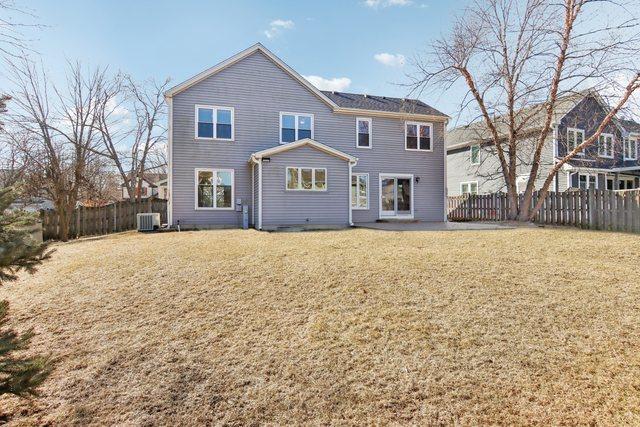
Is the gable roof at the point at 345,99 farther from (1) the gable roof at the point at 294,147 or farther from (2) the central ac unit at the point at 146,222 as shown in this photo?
(2) the central ac unit at the point at 146,222

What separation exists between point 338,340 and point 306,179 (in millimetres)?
11011

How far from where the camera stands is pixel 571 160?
20.6m

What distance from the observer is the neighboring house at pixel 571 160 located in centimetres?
2016

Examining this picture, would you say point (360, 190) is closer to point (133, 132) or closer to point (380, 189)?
point (380, 189)

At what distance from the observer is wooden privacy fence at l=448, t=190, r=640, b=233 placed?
473 inches

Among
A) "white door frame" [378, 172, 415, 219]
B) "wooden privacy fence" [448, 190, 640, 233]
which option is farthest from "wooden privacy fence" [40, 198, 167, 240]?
"wooden privacy fence" [448, 190, 640, 233]

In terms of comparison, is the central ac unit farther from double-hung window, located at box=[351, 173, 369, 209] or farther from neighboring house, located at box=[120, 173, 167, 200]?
neighboring house, located at box=[120, 173, 167, 200]

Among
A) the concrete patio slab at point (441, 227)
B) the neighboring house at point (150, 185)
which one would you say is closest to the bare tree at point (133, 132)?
the neighboring house at point (150, 185)

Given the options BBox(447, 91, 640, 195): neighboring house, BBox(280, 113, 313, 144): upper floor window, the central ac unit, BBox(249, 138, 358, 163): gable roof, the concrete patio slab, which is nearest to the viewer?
the concrete patio slab

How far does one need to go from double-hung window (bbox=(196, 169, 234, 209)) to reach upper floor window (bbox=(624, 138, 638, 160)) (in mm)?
25629

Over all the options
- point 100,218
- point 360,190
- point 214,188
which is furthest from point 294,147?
point 100,218

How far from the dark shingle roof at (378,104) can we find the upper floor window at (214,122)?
5.41 metres

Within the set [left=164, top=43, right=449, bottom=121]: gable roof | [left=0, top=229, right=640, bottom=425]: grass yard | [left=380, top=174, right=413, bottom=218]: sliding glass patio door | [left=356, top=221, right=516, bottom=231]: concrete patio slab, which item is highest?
[left=164, top=43, right=449, bottom=121]: gable roof

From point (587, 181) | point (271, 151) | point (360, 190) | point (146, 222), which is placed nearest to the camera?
point (271, 151)
